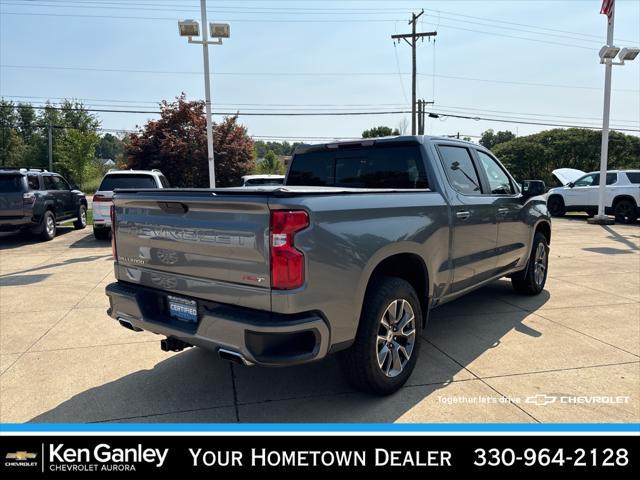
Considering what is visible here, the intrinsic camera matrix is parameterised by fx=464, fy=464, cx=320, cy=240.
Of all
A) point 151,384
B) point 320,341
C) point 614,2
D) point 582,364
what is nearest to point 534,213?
point 582,364

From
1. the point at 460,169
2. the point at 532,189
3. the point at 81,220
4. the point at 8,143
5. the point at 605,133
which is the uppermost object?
the point at 8,143

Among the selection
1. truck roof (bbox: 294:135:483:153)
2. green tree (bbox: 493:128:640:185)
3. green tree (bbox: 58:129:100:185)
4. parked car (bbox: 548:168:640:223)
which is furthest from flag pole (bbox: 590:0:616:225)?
green tree (bbox: 58:129:100:185)

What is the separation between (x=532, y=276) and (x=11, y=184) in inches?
461

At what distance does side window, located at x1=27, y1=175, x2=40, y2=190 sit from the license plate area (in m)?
10.5

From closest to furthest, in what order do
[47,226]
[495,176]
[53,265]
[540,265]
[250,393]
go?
[250,393] → [495,176] → [540,265] → [53,265] → [47,226]

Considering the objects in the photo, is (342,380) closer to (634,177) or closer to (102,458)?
(102,458)

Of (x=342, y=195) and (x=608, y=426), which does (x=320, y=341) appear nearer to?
(x=342, y=195)

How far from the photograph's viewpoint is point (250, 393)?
349 centimetres

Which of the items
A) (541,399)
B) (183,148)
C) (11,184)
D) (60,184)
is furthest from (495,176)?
(183,148)

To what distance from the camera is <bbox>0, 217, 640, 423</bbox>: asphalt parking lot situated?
3.22m

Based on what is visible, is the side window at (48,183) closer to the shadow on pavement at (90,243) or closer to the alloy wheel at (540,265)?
the shadow on pavement at (90,243)

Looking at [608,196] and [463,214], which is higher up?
[463,214]

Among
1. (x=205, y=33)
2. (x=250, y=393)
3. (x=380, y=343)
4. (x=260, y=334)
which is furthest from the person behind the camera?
(x=205, y=33)

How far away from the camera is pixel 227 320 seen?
2695 mm
